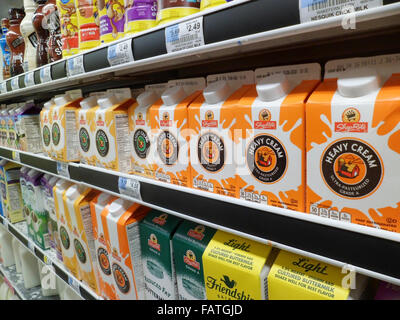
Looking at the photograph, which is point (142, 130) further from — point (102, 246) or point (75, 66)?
point (102, 246)

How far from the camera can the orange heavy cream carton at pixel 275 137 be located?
573 mm

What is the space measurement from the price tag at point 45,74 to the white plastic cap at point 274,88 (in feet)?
3.07

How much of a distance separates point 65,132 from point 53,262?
28.2 inches

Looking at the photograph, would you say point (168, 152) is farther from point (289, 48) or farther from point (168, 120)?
point (289, 48)

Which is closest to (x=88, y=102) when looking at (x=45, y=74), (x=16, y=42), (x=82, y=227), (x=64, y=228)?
(x=45, y=74)

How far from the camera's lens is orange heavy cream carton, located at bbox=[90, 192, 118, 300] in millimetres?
1110

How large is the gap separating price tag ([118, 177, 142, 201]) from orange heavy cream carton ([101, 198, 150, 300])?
11cm

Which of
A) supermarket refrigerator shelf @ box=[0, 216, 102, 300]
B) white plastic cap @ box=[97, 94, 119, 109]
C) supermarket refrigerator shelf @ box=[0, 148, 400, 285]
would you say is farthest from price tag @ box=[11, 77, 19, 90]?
supermarket refrigerator shelf @ box=[0, 148, 400, 285]

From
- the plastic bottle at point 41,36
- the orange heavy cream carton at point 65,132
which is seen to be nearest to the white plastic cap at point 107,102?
the orange heavy cream carton at point 65,132

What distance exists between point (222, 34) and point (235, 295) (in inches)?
22.5

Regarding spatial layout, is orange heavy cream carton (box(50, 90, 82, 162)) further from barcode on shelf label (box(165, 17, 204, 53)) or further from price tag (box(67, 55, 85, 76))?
barcode on shelf label (box(165, 17, 204, 53))

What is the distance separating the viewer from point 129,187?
0.92 meters

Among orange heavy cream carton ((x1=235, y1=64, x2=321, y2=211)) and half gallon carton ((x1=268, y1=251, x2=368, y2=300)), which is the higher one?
orange heavy cream carton ((x1=235, y1=64, x2=321, y2=211))

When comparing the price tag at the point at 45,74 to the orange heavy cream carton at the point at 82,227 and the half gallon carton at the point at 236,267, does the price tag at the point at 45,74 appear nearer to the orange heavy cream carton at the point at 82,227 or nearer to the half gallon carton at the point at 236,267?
the orange heavy cream carton at the point at 82,227
